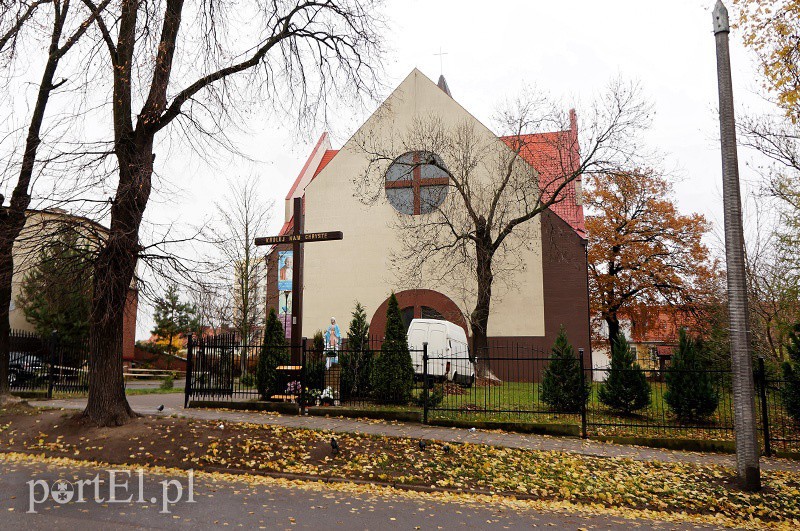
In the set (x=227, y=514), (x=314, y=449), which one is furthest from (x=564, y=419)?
(x=227, y=514)

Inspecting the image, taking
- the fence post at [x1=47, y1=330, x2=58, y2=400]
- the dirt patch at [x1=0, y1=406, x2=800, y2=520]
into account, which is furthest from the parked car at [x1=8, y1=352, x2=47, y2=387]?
the dirt patch at [x1=0, y1=406, x2=800, y2=520]

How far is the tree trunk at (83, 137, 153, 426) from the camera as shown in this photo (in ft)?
33.0

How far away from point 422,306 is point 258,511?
20.0 m

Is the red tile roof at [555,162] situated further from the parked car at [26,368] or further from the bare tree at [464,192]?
the parked car at [26,368]

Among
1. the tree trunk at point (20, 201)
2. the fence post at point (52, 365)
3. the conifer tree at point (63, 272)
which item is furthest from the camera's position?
the fence post at point (52, 365)

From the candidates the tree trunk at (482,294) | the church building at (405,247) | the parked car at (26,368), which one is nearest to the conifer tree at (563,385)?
the tree trunk at (482,294)

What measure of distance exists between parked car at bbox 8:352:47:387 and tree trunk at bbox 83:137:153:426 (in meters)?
8.53

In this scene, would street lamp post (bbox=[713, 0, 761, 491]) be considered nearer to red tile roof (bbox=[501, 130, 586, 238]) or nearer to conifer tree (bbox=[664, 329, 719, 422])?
conifer tree (bbox=[664, 329, 719, 422])

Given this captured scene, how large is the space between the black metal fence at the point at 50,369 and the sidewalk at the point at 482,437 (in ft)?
16.3

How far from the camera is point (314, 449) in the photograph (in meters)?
9.35

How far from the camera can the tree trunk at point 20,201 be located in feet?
36.9

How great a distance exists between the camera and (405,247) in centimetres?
2664

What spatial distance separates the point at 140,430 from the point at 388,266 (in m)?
17.9

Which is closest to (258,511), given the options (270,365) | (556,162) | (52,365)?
(270,365)
